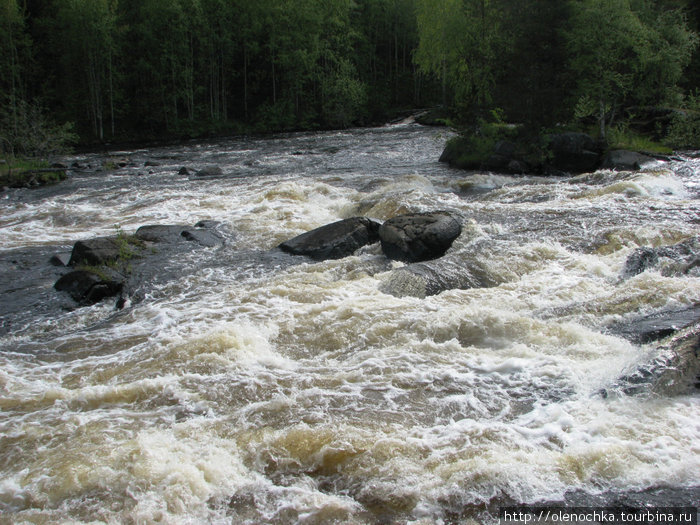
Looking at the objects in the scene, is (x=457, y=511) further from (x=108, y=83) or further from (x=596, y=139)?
(x=108, y=83)

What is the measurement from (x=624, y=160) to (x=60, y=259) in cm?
1780

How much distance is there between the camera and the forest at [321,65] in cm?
2075

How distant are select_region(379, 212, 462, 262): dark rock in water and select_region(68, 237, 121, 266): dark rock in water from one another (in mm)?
5631

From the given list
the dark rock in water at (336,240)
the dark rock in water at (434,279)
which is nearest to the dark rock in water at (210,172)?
the dark rock in water at (336,240)

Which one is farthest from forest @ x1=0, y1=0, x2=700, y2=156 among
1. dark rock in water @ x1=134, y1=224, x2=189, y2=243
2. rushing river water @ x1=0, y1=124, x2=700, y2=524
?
dark rock in water @ x1=134, y1=224, x2=189, y2=243

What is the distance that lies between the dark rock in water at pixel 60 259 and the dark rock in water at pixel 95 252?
0.57 feet

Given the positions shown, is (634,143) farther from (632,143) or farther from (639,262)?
(639,262)

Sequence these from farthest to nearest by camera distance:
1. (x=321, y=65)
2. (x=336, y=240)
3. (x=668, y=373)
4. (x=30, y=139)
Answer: (x=321, y=65) < (x=30, y=139) < (x=336, y=240) < (x=668, y=373)

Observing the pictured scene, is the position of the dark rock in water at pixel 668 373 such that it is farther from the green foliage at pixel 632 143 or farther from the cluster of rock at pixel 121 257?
the green foliage at pixel 632 143

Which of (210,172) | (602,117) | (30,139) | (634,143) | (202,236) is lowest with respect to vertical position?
(202,236)

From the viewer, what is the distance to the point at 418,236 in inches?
413

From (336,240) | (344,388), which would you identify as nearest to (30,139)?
(336,240)

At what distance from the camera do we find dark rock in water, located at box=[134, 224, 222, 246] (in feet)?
40.6

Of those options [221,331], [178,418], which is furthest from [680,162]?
[178,418]
